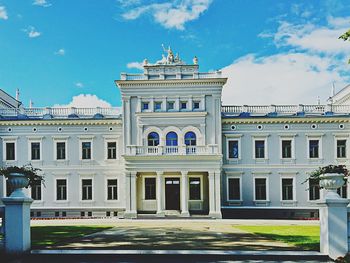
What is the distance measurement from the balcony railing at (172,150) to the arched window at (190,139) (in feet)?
3.82

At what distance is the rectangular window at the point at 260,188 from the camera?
35.0 m

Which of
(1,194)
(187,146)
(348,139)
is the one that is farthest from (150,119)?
(348,139)

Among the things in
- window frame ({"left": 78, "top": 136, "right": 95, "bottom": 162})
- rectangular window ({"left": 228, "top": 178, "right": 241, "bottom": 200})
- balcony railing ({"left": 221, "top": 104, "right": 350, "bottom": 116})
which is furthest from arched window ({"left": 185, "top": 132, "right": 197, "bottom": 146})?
window frame ({"left": 78, "top": 136, "right": 95, "bottom": 162})

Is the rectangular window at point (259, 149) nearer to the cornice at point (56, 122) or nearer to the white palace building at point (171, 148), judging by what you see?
the white palace building at point (171, 148)

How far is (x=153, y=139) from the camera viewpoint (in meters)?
34.3

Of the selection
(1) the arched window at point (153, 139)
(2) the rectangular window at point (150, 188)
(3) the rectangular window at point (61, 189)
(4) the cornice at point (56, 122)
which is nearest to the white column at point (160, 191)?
(2) the rectangular window at point (150, 188)

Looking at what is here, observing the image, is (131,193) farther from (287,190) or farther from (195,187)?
(287,190)

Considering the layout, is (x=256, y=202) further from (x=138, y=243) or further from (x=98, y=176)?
(x=138, y=243)

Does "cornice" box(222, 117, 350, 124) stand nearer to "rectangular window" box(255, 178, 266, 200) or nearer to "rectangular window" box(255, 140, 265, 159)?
"rectangular window" box(255, 140, 265, 159)

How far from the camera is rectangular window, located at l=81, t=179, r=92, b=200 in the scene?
35.8m

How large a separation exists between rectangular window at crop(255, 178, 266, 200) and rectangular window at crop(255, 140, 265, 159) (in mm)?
2128

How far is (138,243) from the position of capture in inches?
536

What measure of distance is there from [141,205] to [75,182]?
660 cm

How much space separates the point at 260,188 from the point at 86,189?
1565cm
